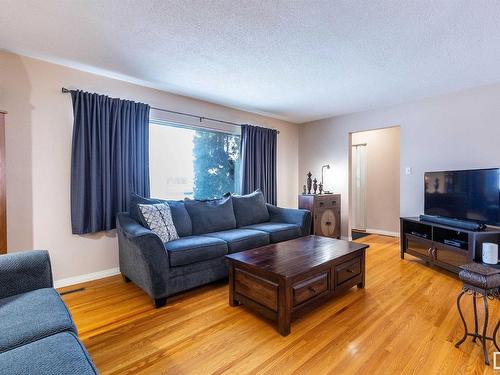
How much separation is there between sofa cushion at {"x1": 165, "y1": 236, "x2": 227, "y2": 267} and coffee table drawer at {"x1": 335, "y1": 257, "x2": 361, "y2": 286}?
3.68 ft

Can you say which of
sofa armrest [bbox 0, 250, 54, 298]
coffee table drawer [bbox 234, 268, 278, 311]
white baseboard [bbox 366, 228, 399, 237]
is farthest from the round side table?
white baseboard [bbox 366, 228, 399, 237]

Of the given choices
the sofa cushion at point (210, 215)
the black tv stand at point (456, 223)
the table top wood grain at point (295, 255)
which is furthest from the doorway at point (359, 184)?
the sofa cushion at point (210, 215)

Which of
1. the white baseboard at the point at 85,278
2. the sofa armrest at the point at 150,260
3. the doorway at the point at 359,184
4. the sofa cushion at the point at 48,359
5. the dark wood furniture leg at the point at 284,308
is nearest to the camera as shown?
the sofa cushion at the point at 48,359

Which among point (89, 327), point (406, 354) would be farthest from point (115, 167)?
point (406, 354)

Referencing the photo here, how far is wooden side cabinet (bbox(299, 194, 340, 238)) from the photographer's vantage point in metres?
4.25

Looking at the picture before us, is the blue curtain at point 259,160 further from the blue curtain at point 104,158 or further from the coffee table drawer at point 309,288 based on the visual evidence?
the coffee table drawer at point 309,288

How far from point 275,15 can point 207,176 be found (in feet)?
8.21

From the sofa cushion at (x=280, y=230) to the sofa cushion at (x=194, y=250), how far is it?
734 mm

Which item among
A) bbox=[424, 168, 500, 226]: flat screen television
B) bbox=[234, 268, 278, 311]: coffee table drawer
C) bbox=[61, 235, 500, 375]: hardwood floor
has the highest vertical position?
bbox=[424, 168, 500, 226]: flat screen television

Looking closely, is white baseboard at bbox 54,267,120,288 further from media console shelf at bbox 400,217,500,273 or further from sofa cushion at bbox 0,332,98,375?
media console shelf at bbox 400,217,500,273

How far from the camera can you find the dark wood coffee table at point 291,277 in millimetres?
1811

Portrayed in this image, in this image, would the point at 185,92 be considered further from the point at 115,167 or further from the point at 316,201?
the point at 316,201

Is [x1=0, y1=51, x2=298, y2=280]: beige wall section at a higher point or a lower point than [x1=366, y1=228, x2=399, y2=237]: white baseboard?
higher

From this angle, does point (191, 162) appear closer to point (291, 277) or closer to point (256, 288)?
point (256, 288)
